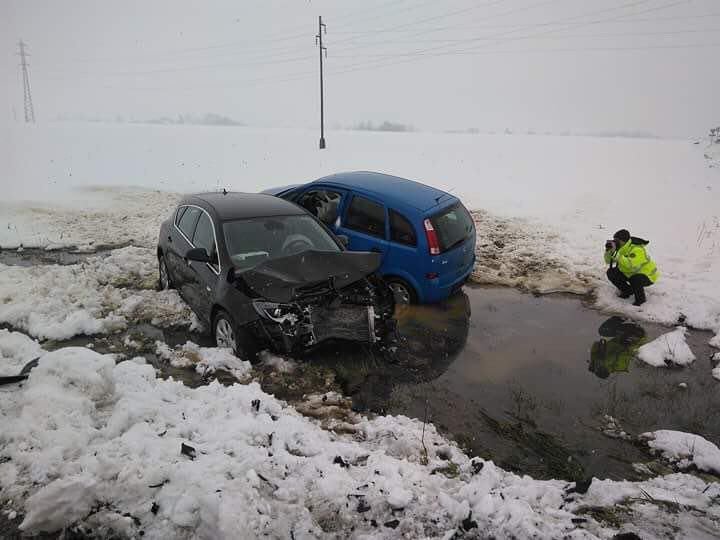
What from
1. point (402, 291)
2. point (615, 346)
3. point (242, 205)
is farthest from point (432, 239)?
point (615, 346)

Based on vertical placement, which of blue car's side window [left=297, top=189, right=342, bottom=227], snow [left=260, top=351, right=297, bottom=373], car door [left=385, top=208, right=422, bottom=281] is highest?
blue car's side window [left=297, top=189, right=342, bottom=227]

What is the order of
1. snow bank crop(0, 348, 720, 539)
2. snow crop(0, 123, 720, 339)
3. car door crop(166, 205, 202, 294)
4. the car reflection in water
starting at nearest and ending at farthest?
snow bank crop(0, 348, 720, 539) → the car reflection in water → car door crop(166, 205, 202, 294) → snow crop(0, 123, 720, 339)

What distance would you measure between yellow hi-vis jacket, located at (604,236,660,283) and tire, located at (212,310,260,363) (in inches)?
231

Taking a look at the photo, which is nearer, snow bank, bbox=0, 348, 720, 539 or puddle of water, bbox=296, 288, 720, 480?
snow bank, bbox=0, 348, 720, 539

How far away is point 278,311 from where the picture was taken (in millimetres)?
4641

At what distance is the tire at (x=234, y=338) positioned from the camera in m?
4.73

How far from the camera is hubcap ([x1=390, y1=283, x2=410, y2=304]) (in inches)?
257

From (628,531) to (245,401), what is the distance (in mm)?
2909

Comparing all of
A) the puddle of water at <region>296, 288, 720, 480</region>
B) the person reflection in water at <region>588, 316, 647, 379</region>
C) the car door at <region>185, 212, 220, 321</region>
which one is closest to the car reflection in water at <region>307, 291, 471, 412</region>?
the puddle of water at <region>296, 288, 720, 480</region>

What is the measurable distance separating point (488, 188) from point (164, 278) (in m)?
13.3

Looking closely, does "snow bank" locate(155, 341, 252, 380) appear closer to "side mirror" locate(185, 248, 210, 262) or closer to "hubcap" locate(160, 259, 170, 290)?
"side mirror" locate(185, 248, 210, 262)

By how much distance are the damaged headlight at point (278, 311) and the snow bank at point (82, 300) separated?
1.94m

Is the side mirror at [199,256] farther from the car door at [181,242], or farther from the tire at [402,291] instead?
the tire at [402,291]

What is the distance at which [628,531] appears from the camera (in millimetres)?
2730
